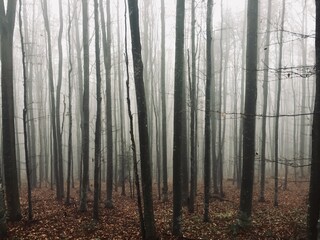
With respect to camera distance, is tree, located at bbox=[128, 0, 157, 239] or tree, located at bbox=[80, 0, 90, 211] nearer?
tree, located at bbox=[128, 0, 157, 239]

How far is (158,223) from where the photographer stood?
9703 millimetres

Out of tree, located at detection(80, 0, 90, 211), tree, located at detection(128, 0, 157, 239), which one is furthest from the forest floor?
tree, located at detection(128, 0, 157, 239)

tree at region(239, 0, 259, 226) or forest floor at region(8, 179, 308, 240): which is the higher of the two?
tree at region(239, 0, 259, 226)

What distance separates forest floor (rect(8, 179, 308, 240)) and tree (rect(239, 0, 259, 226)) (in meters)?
0.70

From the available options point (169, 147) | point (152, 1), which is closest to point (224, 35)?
point (152, 1)

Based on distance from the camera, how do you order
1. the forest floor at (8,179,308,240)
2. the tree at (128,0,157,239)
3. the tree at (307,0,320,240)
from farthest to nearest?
the forest floor at (8,179,308,240) → the tree at (128,0,157,239) → the tree at (307,0,320,240)

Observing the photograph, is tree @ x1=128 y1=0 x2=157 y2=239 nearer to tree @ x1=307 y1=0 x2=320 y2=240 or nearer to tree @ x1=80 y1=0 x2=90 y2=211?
tree @ x1=307 y1=0 x2=320 y2=240

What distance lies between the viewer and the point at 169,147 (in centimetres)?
4516

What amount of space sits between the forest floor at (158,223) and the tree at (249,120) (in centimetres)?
70

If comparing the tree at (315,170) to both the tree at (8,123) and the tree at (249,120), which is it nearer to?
the tree at (249,120)

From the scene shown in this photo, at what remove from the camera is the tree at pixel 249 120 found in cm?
865

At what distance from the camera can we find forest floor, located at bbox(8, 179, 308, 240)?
8.17 meters

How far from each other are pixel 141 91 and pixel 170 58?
1313 inches

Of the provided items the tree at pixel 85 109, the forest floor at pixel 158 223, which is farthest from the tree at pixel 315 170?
the tree at pixel 85 109
